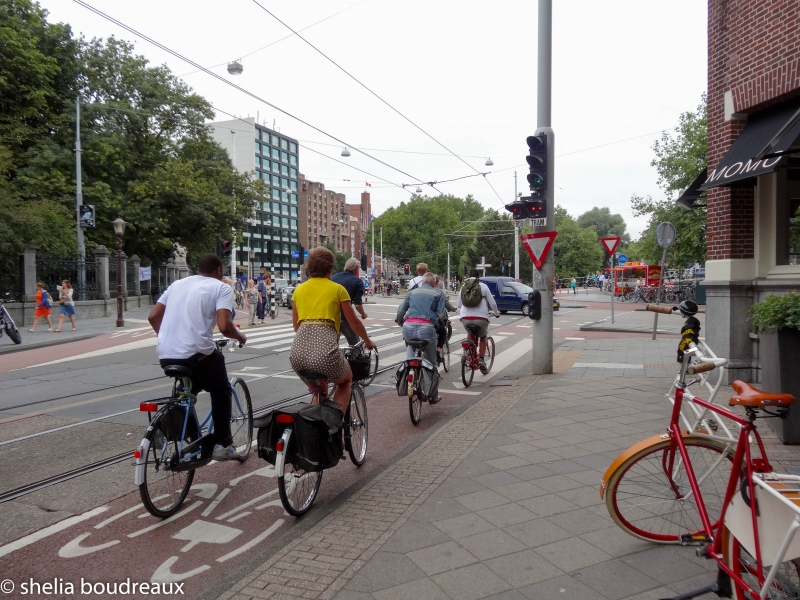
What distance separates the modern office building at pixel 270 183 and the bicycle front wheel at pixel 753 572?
317 feet

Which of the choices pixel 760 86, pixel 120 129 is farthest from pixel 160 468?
pixel 120 129

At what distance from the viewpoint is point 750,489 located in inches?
102

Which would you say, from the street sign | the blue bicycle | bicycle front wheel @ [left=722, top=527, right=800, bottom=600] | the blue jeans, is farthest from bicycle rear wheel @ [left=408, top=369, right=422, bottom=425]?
the street sign

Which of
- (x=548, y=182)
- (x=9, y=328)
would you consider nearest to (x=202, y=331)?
(x=548, y=182)

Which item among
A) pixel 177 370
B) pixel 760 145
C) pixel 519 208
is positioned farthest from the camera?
pixel 519 208

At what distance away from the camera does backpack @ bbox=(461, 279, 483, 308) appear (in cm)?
936

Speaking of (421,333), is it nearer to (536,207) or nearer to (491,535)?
(536,207)

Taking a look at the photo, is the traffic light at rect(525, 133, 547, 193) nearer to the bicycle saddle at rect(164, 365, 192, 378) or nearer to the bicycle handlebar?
the bicycle handlebar

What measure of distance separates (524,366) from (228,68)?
10665mm

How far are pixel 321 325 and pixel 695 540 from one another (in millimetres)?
2651

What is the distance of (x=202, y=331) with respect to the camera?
14.3 feet

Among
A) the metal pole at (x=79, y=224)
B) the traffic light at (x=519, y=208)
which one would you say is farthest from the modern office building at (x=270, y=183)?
the traffic light at (x=519, y=208)

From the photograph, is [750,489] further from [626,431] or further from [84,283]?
[84,283]

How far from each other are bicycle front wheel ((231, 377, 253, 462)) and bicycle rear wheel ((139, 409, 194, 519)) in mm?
756
